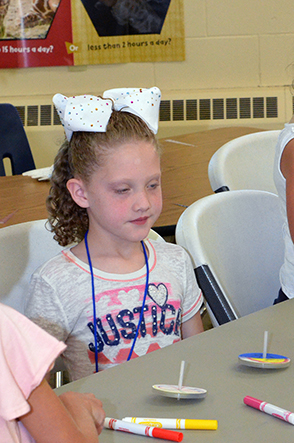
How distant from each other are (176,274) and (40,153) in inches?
106

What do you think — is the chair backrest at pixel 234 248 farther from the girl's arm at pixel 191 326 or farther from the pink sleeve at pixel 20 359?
the pink sleeve at pixel 20 359

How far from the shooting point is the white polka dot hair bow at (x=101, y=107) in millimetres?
1078

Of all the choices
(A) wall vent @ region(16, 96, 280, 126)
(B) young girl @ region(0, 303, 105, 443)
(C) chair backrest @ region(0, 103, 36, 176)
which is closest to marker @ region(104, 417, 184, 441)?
(B) young girl @ region(0, 303, 105, 443)

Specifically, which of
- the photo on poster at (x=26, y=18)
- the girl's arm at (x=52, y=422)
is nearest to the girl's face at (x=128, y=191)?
the girl's arm at (x=52, y=422)

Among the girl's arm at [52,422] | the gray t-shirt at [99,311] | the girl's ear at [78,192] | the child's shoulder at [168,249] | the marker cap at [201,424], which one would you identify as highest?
the girl's ear at [78,192]

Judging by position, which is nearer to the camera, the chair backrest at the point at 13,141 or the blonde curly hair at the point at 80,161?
the blonde curly hair at the point at 80,161

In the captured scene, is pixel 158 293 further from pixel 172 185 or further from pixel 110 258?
pixel 172 185

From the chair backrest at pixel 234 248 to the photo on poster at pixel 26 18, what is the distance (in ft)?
8.72

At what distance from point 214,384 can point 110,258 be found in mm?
478

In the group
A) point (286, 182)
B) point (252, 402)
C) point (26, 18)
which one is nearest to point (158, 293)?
point (286, 182)

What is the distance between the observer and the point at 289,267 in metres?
1.26

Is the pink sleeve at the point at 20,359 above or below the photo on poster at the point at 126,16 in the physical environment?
below

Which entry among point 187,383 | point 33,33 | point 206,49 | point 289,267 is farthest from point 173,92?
point 187,383

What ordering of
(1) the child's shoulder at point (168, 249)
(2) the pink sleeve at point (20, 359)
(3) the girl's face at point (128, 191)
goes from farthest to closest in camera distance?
(1) the child's shoulder at point (168, 249)
(3) the girl's face at point (128, 191)
(2) the pink sleeve at point (20, 359)
